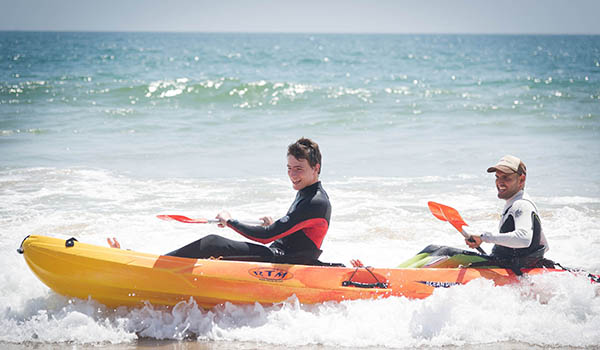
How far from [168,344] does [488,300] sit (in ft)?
7.64

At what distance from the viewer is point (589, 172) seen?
952cm

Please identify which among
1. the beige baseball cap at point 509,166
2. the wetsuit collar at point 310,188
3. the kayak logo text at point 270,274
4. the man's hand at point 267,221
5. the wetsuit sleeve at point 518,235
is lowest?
the kayak logo text at point 270,274

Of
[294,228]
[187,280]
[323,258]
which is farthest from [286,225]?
[323,258]

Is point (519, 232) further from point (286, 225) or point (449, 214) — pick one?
point (286, 225)

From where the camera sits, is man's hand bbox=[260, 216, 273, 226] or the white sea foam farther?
man's hand bbox=[260, 216, 273, 226]

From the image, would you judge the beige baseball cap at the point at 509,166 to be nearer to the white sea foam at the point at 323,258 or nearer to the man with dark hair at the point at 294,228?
the white sea foam at the point at 323,258

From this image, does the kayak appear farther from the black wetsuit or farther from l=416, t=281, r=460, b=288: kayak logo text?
the black wetsuit

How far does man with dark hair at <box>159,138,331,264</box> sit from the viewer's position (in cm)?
416

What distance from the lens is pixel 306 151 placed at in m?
4.20

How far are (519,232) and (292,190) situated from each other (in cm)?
468

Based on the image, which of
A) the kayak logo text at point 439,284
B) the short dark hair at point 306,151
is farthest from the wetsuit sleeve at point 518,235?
the short dark hair at point 306,151

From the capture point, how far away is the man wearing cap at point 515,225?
4.25m

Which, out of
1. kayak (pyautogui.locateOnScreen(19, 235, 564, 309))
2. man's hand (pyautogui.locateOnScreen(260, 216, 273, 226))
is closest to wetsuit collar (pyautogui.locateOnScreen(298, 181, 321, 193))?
man's hand (pyautogui.locateOnScreen(260, 216, 273, 226))

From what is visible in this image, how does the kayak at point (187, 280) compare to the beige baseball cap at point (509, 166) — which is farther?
the beige baseball cap at point (509, 166)
